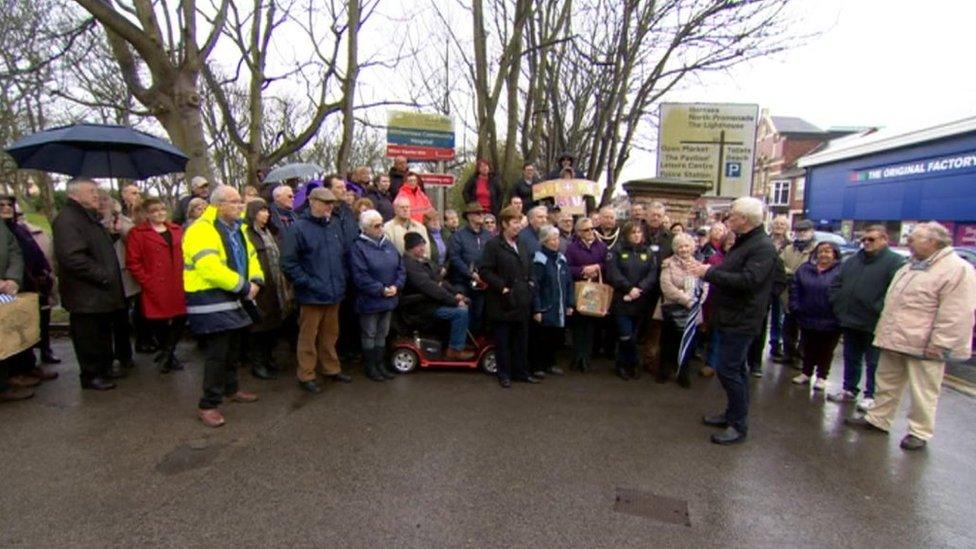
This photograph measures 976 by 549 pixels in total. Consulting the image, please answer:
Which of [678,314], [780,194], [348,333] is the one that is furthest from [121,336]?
[780,194]

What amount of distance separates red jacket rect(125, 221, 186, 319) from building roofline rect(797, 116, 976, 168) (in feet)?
98.4

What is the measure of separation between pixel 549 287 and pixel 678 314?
55.1 inches

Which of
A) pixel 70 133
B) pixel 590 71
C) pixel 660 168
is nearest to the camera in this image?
pixel 70 133

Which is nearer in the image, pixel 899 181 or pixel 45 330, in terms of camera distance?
pixel 45 330

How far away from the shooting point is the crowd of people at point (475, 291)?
4262 mm

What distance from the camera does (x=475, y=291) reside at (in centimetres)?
618

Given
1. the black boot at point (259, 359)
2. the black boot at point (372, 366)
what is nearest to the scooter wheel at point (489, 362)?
the black boot at point (372, 366)

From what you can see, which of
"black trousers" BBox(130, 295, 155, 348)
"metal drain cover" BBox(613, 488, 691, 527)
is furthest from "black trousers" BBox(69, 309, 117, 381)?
"metal drain cover" BBox(613, 488, 691, 527)

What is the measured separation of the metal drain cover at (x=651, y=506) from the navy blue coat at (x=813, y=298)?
3.38m

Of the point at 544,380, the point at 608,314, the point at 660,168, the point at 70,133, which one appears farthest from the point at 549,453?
the point at 660,168

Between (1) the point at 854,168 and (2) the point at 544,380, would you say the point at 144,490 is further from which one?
(1) the point at 854,168

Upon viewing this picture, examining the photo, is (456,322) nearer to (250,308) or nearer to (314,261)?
(314,261)

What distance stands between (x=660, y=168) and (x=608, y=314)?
5.10m

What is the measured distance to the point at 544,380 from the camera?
5805mm
